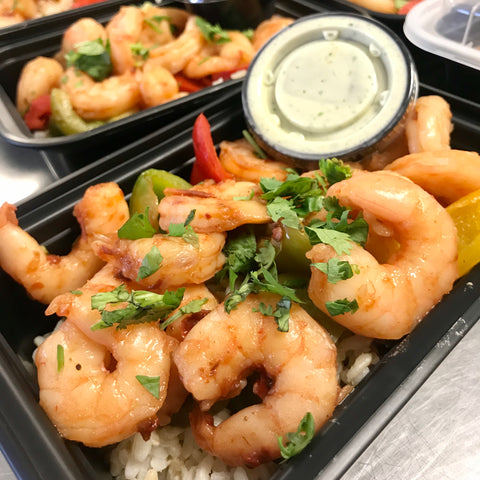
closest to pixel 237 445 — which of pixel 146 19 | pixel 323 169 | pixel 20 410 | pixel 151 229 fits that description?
pixel 20 410

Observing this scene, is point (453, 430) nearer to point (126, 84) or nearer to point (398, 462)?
point (398, 462)

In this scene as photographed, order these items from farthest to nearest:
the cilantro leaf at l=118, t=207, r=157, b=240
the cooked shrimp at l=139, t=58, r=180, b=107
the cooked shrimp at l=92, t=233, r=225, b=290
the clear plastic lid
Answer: the cooked shrimp at l=139, t=58, r=180, b=107 < the clear plastic lid < the cilantro leaf at l=118, t=207, r=157, b=240 < the cooked shrimp at l=92, t=233, r=225, b=290

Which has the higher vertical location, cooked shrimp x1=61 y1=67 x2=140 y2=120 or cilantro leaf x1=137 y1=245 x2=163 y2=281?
cooked shrimp x1=61 y1=67 x2=140 y2=120

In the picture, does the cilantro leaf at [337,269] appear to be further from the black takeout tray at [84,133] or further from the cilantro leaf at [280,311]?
the black takeout tray at [84,133]

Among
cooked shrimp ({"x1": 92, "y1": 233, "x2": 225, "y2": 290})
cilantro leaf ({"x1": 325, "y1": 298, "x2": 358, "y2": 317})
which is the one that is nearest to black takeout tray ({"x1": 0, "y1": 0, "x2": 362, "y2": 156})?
cooked shrimp ({"x1": 92, "y1": 233, "x2": 225, "y2": 290})

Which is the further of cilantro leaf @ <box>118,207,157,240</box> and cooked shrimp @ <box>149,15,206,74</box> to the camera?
cooked shrimp @ <box>149,15,206,74</box>

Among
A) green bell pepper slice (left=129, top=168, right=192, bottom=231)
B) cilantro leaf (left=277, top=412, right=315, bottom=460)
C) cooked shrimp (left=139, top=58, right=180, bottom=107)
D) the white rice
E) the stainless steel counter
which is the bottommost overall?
the stainless steel counter

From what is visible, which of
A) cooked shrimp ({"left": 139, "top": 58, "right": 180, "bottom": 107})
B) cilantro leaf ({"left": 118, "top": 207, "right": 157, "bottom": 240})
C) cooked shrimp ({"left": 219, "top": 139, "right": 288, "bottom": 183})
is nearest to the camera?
cilantro leaf ({"left": 118, "top": 207, "right": 157, "bottom": 240})

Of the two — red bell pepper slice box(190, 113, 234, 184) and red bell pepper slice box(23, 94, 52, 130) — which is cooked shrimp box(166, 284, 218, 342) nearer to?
red bell pepper slice box(190, 113, 234, 184)
